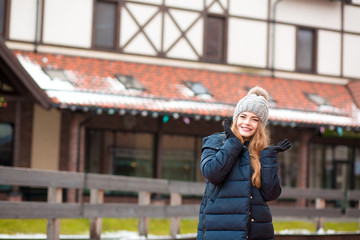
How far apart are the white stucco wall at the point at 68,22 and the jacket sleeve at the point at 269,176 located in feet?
49.4

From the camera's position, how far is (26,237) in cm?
979

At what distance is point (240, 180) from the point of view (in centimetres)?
410

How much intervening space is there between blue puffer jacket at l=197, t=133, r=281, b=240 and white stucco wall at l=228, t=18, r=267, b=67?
16.9 metres

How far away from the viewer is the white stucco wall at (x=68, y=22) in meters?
18.5

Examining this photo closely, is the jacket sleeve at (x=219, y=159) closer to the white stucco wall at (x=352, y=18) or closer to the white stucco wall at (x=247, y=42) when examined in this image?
the white stucco wall at (x=247, y=42)

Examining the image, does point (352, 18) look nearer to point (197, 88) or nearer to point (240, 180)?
point (197, 88)

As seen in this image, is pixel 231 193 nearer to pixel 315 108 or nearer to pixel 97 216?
pixel 97 216

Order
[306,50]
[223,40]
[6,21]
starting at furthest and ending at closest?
[306,50], [223,40], [6,21]

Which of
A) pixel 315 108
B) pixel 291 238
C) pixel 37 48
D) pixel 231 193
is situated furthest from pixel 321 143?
pixel 231 193

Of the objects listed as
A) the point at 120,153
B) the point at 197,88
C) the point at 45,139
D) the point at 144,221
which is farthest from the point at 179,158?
the point at 144,221

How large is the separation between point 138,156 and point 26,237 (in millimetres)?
9977

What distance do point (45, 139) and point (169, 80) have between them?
397 centimetres

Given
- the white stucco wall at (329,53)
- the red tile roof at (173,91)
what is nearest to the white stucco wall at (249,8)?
the red tile roof at (173,91)

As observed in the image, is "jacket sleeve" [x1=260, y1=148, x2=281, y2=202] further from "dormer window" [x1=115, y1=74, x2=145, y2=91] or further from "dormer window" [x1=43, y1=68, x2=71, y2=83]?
"dormer window" [x1=115, y1=74, x2=145, y2=91]
